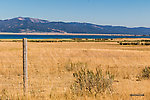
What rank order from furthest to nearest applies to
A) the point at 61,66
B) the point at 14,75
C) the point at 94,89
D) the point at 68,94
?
the point at 61,66 < the point at 14,75 < the point at 94,89 < the point at 68,94

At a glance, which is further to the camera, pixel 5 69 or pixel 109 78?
pixel 5 69

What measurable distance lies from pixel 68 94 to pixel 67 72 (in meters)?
8.51

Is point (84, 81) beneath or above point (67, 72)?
above

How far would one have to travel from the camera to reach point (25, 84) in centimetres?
907

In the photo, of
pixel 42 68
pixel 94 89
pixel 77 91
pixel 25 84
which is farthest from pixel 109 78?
pixel 42 68

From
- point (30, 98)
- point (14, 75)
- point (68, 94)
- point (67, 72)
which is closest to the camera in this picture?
point (30, 98)

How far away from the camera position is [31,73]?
53.1 ft

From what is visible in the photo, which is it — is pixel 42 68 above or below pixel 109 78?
below

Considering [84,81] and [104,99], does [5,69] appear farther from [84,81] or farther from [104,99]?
[104,99]

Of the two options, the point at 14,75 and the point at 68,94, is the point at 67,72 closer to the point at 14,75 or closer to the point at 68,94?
the point at 14,75

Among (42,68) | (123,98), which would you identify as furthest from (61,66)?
(123,98)

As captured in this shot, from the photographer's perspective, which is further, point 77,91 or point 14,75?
point 14,75

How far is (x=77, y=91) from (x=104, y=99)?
1.24m

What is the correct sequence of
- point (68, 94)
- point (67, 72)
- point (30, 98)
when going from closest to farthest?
point (30, 98) → point (68, 94) → point (67, 72)
